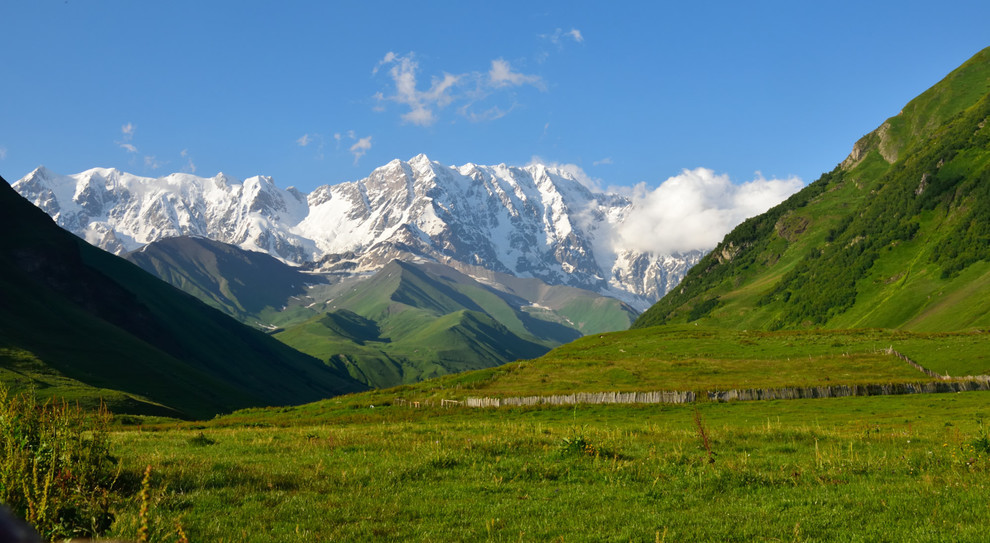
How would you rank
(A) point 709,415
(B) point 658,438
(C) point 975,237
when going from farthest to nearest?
(C) point 975,237, (A) point 709,415, (B) point 658,438

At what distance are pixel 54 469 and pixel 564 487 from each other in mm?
14491

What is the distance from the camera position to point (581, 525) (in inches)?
649

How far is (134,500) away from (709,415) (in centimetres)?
4801

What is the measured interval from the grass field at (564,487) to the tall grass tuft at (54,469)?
864 millimetres

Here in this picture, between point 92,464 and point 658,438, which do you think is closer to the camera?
point 92,464

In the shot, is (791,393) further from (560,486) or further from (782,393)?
(560,486)

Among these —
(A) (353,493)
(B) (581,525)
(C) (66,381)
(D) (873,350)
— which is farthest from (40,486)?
(C) (66,381)

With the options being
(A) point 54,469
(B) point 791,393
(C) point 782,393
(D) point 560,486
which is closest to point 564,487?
(D) point 560,486

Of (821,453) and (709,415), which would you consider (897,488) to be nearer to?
(821,453)

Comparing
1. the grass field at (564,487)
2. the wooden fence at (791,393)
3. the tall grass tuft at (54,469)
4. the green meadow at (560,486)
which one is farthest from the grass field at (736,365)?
the tall grass tuft at (54,469)

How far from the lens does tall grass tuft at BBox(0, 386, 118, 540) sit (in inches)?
485

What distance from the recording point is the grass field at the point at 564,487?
51.9 feet

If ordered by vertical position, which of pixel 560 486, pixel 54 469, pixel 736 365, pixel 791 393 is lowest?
pixel 791 393

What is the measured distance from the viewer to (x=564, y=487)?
2120cm
